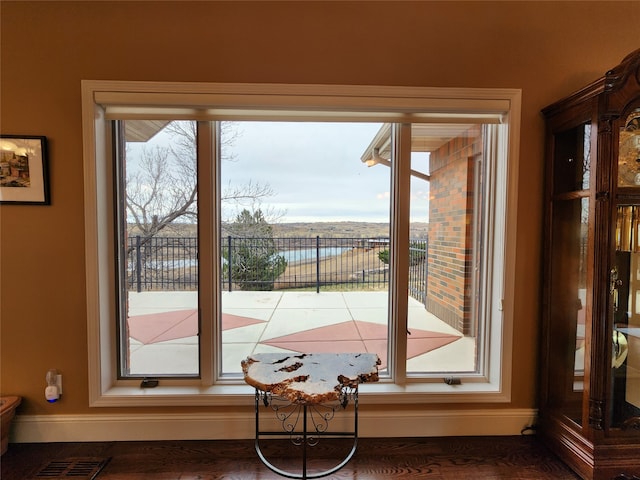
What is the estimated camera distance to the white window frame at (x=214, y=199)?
1670 millimetres

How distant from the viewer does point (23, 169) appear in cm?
167

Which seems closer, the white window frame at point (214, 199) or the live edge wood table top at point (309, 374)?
the live edge wood table top at point (309, 374)

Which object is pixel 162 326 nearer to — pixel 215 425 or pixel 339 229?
pixel 215 425

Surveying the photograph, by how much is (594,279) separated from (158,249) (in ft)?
7.98

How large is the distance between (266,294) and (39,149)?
5.12 feet

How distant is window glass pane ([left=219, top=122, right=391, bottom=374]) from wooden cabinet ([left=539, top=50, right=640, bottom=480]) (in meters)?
0.97

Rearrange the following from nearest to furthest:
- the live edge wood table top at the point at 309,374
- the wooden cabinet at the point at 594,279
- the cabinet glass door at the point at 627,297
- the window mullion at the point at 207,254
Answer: the live edge wood table top at the point at 309,374 < the wooden cabinet at the point at 594,279 < the cabinet glass door at the point at 627,297 < the window mullion at the point at 207,254

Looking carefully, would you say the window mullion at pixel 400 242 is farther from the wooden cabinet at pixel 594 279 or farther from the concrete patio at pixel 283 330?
Answer: the wooden cabinet at pixel 594 279

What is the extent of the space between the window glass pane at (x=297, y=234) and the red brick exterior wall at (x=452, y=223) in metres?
0.33

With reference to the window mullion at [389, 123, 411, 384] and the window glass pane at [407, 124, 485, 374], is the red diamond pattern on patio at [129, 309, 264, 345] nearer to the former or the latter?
the window mullion at [389, 123, 411, 384]

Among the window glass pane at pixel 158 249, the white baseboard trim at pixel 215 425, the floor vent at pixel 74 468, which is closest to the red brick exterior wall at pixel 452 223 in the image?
the white baseboard trim at pixel 215 425

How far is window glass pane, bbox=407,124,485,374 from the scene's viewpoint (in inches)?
75.5

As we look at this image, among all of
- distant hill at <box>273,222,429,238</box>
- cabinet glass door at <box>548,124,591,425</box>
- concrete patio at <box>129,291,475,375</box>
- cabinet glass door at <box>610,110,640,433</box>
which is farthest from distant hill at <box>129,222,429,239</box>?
cabinet glass door at <box>610,110,640,433</box>

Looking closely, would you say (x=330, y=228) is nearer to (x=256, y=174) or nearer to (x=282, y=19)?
(x=256, y=174)
